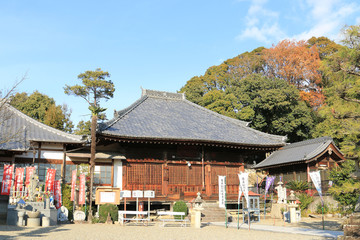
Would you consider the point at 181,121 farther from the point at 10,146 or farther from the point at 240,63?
the point at 240,63

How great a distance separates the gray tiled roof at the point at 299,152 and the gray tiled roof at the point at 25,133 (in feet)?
56.2

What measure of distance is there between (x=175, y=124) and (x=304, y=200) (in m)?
10.4

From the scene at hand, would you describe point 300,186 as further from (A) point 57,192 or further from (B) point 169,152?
(A) point 57,192

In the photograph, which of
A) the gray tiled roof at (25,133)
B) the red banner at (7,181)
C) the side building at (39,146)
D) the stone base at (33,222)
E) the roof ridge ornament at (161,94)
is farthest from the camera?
the roof ridge ornament at (161,94)

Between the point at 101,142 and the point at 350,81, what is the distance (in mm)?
15679

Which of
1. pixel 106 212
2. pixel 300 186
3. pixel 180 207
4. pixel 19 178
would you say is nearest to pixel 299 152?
pixel 300 186

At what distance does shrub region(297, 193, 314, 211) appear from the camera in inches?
950

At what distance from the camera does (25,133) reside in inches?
829

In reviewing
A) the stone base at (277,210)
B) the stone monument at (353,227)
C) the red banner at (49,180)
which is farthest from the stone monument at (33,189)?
the stone base at (277,210)

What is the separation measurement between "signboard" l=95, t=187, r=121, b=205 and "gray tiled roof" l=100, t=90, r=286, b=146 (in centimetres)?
336

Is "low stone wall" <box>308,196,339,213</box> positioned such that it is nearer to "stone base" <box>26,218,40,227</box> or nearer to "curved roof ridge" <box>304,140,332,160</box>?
"curved roof ridge" <box>304,140,332,160</box>

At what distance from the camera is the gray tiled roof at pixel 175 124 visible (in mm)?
22237

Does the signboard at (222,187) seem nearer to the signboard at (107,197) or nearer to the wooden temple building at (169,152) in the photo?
the wooden temple building at (169,152)

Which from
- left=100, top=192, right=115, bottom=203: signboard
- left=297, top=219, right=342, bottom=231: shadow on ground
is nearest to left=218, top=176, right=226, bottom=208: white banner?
left=297, top=219, right=342, bottom=231: shadow on ground
